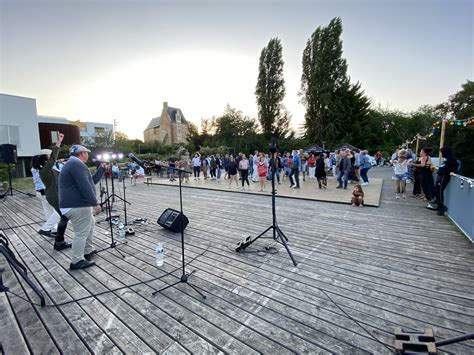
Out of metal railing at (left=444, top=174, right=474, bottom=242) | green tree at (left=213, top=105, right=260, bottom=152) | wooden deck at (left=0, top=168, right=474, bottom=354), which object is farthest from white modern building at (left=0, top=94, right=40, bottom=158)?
metal railing at (left=444, top=174, right=474, bottom=242)

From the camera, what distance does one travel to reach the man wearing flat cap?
3.14 m

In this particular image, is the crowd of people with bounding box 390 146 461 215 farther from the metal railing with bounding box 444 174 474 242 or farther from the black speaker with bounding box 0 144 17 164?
the black speaker with bounding box 0 144 17 164

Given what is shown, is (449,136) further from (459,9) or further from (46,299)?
(46,299)

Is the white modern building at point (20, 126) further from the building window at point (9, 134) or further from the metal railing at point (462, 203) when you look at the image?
the metal railing at point (462, 203)

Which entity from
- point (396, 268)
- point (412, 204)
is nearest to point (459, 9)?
point (412, 204)

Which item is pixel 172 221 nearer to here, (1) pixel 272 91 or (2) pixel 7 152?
(2) pixel 7 152

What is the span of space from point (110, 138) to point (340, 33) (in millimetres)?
43627

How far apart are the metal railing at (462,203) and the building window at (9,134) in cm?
3370

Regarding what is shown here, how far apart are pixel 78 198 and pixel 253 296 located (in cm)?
283

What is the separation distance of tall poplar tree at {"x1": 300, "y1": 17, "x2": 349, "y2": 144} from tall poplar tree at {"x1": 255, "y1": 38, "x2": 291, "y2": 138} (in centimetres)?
457

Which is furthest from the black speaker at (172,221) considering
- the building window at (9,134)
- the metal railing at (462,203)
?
the building window at (9,134)

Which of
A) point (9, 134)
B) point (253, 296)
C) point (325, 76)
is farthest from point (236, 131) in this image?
point (253, 296)

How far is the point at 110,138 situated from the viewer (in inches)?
1686

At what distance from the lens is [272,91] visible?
35781 millimetres
